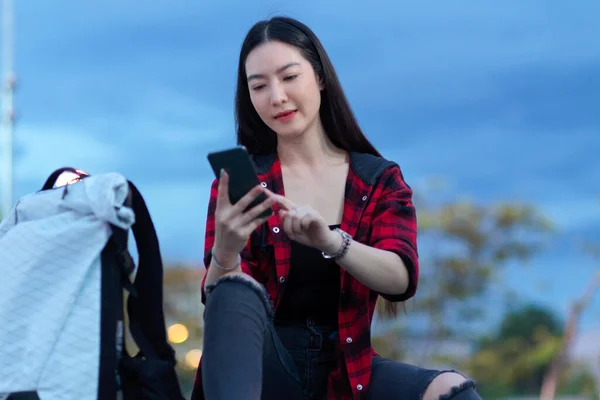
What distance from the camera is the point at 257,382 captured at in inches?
76.5

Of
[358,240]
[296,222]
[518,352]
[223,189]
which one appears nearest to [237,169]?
[223,189]

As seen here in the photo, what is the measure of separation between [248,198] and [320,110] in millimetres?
749

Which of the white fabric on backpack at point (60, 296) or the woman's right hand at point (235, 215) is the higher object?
the woman's right hand at point (235, 215)

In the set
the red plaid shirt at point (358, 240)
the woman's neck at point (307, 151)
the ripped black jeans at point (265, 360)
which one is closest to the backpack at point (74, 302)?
the ripped black jeans at point (265, 360)

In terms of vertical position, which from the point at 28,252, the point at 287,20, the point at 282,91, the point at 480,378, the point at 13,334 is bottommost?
the point at 480,378

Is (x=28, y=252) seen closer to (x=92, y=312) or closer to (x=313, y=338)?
(x=92, y=312)

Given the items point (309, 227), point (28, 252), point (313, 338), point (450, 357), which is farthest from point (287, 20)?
point (450, 357)

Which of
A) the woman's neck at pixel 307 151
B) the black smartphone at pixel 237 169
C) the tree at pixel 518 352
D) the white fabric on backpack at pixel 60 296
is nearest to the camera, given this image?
the white fabric on backpack at pixel 60 296

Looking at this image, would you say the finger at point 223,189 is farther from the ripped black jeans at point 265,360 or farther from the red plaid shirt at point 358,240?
the red plaid shirt at point 358,240

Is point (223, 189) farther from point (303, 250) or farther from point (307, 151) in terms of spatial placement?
point (307, 151)

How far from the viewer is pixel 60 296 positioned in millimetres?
1854

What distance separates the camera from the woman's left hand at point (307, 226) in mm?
2094

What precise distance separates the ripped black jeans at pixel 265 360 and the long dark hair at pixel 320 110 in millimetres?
617

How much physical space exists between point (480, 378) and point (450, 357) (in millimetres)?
1509
